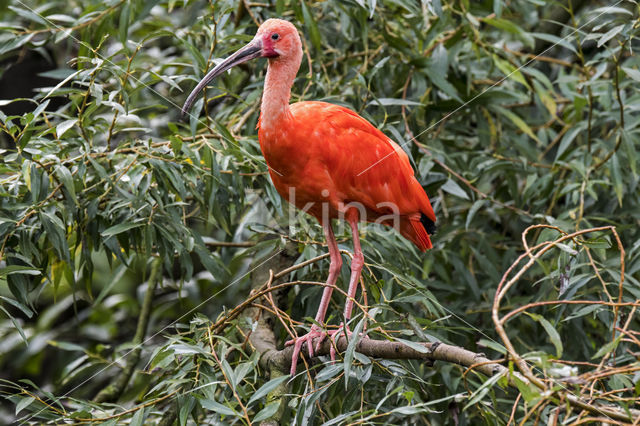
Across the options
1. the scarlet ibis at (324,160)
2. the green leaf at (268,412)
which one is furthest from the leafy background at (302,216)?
the scarlet ibis at (324,160)

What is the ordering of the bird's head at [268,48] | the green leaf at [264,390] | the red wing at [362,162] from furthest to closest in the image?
the red wing at [362,162]
the bird's head at [268,48]
the green leaf at [264,390]

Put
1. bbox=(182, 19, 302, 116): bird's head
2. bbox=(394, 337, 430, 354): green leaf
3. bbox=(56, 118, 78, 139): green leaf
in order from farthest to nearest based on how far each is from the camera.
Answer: bbox=(182, 19, 302, 116): bird's head → bbox=(56, 118, 78, 139): green leaf → bbox=(394, 337, 430, 354): green leaf

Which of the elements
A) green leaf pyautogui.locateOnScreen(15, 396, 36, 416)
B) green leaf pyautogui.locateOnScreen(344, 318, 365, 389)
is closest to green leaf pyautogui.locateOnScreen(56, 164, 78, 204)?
green leaf pyautogui.locateOnScreen(15, 396, 36, 416)

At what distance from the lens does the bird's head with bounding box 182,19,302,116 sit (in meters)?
2.60

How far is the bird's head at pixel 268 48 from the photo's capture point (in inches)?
102

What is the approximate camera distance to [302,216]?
3.19 metres

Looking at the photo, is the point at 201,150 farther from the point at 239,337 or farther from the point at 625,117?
the point at 625,117

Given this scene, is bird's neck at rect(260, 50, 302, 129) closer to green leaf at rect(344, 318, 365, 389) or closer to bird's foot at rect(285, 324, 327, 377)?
bird's foot at rect(285, 324, 327, 377)

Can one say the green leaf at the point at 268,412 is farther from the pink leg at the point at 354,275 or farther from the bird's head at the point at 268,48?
the bird's head at the point at 268,48

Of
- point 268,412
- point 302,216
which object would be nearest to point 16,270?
point 268,412

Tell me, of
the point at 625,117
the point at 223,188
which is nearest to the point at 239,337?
the point at 223,188

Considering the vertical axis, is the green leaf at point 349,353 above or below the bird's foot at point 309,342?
above

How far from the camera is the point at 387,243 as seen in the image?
3.15m

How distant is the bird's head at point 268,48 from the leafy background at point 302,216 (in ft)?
0.69
